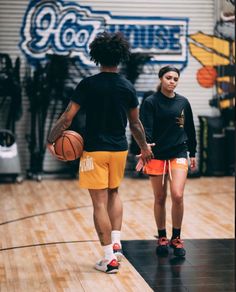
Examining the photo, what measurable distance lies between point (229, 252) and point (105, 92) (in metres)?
1.94

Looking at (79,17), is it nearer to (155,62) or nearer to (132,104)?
(155,62)

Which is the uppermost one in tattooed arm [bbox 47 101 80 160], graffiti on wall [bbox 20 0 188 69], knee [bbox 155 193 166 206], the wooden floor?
graffiti on wall [bbox 20 0 188 69]

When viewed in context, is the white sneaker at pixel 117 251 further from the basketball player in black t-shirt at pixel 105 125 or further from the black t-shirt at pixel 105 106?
the black t-shirt at pixel 105 106

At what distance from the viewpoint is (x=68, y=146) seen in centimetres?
514

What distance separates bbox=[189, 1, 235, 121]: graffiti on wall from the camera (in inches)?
457

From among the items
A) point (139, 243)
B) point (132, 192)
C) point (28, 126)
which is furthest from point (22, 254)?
point (28, 126)

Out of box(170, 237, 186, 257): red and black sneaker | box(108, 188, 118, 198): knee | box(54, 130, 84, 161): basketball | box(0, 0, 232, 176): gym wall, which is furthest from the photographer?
box(0, 0, 232, 176): gym wall

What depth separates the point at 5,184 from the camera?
33.8ft

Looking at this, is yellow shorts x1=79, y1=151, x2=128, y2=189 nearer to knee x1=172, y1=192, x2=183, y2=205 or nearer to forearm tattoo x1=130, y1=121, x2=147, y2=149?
forearm tattoo x1=130, y1=121, x2=147, y2=149

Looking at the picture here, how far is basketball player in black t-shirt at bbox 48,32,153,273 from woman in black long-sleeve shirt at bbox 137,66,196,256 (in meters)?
0.46

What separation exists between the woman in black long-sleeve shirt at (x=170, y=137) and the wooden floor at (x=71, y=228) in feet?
2.20

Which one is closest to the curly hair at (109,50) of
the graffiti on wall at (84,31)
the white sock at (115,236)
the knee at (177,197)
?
the knee at (177,197)

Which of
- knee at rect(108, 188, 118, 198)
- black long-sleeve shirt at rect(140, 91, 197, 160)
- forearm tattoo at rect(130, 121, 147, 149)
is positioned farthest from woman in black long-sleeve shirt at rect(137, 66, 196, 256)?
knee at rect(108, 188, 118, 198)

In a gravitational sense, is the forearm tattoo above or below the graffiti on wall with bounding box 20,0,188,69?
below
